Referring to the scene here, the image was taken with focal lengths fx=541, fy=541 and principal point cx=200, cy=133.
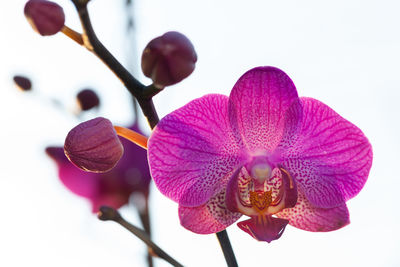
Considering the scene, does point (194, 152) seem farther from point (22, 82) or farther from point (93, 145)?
point (22, 82)

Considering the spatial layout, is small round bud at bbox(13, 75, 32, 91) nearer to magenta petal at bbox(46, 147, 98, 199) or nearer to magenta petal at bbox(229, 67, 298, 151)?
magenta petal at bbox(46, 147, 98, 199)

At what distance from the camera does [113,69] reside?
2.52 ft

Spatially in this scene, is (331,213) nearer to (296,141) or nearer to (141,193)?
(296,141)

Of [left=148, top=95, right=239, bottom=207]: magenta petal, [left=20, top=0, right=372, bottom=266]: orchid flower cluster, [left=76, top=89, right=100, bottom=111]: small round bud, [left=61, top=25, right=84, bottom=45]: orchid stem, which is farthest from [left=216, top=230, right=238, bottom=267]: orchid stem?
[left=76, top=89, right=100, bottom=111]: small round bud

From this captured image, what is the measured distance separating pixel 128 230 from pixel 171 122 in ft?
0.61

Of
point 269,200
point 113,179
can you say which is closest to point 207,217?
point 269,200

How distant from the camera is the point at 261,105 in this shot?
95 centimetres

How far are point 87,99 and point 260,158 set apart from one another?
439mm

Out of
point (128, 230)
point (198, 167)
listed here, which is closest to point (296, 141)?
point (198, 167)

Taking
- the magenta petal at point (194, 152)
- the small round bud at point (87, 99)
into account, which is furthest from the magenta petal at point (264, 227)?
the small round bud at point (87, 99)

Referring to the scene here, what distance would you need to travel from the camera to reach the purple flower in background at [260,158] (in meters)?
0.91

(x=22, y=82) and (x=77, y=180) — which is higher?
(x=22, y=82)

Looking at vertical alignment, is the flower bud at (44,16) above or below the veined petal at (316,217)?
above

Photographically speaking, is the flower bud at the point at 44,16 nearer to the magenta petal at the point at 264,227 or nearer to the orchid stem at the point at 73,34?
the orchid stem at the point at 73,34
